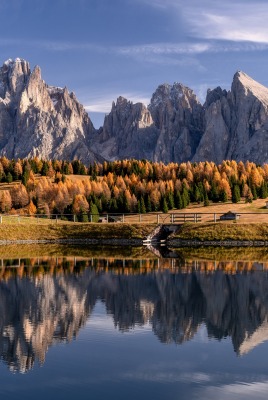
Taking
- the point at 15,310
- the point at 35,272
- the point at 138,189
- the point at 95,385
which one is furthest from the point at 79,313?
the point at 138,189

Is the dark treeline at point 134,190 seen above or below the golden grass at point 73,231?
above

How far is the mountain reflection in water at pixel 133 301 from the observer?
87.9ft

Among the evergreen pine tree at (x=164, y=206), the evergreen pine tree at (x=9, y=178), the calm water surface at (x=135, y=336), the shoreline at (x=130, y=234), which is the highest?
the evergreen pine tree at (x=9, y=178)

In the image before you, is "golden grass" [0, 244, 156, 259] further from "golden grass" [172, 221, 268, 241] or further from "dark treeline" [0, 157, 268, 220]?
"dark treeline" [0, 157, 268, 220]

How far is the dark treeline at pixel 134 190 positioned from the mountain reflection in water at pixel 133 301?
60607mm

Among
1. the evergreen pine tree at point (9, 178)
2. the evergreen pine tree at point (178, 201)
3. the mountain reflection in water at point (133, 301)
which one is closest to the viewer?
the mountain reflection in water at point (133, 301)

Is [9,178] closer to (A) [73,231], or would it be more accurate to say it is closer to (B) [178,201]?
(B) [178,201]

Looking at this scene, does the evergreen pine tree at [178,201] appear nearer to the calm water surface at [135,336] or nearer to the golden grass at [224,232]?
the golden grass at [224,232]

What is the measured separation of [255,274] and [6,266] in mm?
23521

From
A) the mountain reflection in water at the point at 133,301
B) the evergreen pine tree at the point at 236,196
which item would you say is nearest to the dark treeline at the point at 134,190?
the evergreen pine tree at the point at 236,196

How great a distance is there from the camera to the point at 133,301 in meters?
35.7

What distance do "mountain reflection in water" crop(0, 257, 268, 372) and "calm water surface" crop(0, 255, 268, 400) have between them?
63 millimetres

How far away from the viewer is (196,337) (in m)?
26.6

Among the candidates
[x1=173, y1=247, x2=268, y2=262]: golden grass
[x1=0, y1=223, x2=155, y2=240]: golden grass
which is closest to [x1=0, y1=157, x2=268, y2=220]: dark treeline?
[x1=0, y1=223, x2=155, y2=240]: golden grass
